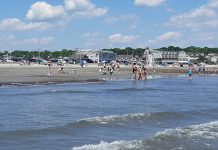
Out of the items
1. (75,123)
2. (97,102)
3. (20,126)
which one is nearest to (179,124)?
(75,123)

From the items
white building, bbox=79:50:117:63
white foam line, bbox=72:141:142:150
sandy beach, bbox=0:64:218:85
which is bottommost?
sandy beach, bbox=0:64:218:85

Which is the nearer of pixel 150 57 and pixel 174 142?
pixel 174 142

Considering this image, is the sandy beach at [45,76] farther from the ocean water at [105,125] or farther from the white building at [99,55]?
the white building at [99,55]

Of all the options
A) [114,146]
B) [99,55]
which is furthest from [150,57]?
[114,146]

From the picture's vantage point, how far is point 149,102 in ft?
80.4

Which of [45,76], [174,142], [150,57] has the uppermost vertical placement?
[150,57]

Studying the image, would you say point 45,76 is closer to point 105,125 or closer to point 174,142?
point 105,125

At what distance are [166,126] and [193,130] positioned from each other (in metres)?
1.37

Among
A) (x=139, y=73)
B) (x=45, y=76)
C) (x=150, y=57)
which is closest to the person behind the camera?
(x=45, y=76)

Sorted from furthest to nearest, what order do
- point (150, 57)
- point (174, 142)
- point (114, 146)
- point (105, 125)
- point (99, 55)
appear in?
point (99, 55) < point (150, 57) < point (105, 125) < point (174, 142) < point (114, 146)

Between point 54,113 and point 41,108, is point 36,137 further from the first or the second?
point 41,108

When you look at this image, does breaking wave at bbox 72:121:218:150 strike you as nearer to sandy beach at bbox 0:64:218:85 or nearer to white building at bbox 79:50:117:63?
sandy beach at bbox 0:64:218:85

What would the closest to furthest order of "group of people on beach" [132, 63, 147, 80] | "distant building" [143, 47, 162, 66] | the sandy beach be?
1. the sandy beach
2. "group of people on beach" [132, 63, 147, 80]
3. "distant building" [143, 47, 162, 66]

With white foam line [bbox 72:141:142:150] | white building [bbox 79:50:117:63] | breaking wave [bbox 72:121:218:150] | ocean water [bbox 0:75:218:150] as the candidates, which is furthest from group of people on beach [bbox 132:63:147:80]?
white building [bbox 79:50:117:63]
